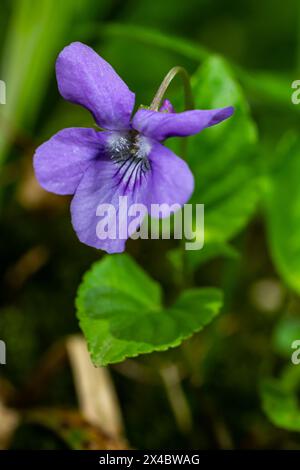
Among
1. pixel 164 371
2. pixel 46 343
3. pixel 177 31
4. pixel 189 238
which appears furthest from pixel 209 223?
pixel 177 31

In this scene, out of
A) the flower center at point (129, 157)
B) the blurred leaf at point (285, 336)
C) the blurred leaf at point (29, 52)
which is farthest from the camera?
the blurred leaf at point (29, 52)

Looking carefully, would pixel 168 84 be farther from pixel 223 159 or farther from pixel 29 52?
pixel 29 52

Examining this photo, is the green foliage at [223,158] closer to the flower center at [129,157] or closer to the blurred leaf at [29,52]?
the flower center at [129,157]

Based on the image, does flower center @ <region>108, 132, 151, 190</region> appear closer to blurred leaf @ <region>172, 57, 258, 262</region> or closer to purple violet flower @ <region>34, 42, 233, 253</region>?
purple violet flower @ <region>34, 42, 233, 253</region>

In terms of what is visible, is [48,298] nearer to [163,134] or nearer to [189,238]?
[189,238]

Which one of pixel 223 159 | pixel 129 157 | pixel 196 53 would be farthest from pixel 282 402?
pixel 196 53

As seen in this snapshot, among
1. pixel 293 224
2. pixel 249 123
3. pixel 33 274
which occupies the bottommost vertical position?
pixel 33 274

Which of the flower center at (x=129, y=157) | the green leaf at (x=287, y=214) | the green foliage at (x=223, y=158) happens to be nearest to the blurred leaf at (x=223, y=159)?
the green foliage at (x=223, y=158)
